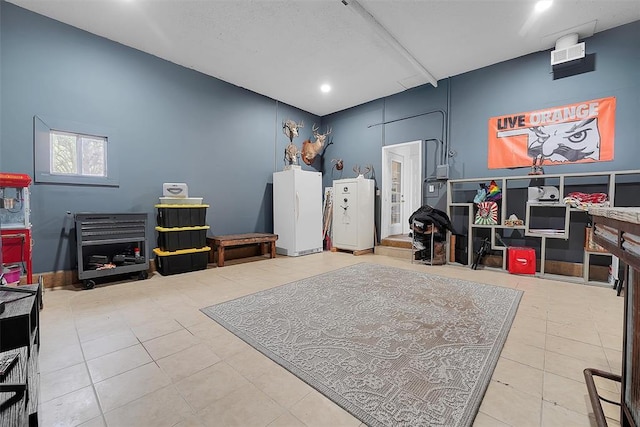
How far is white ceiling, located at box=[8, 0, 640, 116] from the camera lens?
3.00 metres

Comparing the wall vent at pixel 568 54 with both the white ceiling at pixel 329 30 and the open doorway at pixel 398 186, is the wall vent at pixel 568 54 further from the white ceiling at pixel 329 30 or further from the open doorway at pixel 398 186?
the open doorway at pixel 398 186

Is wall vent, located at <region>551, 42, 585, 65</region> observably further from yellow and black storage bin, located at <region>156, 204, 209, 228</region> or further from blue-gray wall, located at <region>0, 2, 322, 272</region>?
yellow and black storage bin, located at <region>156, 204, 209, 228</region>

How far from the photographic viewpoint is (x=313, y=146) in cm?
640

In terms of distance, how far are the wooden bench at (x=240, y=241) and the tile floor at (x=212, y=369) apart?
144cm

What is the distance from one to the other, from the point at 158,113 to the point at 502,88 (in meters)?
5.50

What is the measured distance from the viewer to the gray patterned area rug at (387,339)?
1.31 m

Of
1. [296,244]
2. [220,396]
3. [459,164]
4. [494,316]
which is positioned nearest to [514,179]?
[459,164]

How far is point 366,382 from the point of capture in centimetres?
144

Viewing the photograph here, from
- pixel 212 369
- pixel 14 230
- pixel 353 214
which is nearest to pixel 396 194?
pixel 353 214

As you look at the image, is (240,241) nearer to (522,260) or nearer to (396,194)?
(396,194)

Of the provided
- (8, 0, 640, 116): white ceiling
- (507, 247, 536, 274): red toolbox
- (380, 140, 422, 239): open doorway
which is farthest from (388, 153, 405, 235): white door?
(507, 247, 536, 274): red toolbox

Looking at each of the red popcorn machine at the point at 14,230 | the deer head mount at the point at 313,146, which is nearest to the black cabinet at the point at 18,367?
the red popcorn machine at the point at 14,230

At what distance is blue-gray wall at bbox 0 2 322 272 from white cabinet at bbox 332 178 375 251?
1488 millimetres

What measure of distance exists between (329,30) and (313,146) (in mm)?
3071
